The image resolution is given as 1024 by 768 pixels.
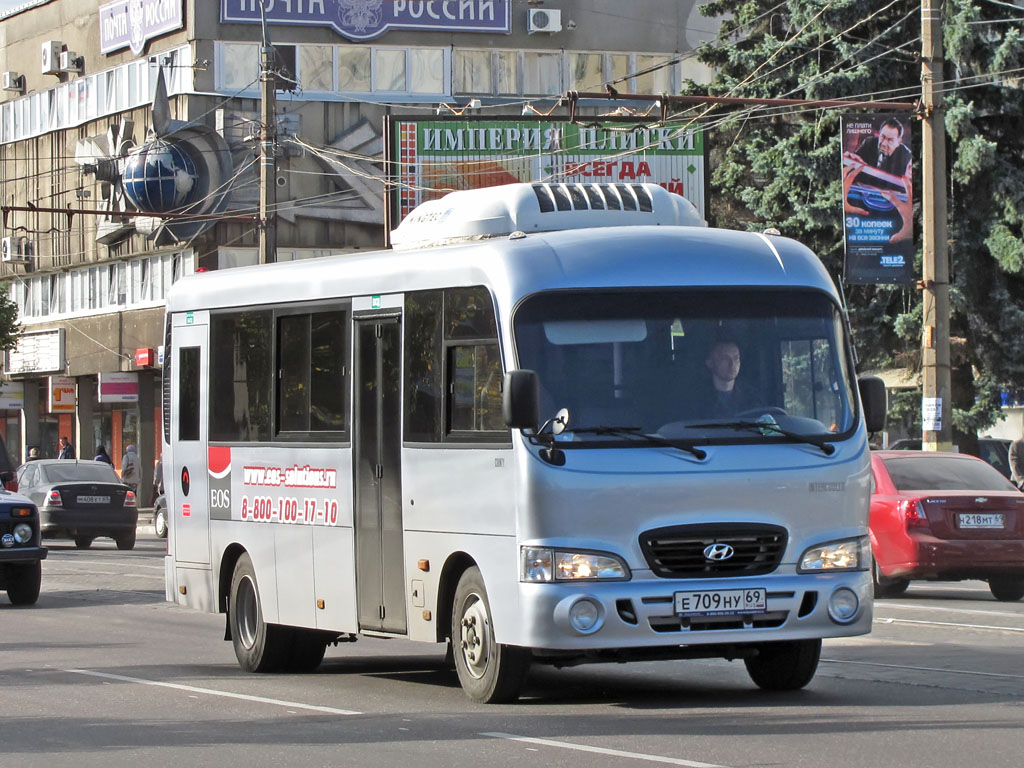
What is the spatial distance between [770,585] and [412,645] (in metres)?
5.85

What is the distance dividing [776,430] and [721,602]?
106 centimetres

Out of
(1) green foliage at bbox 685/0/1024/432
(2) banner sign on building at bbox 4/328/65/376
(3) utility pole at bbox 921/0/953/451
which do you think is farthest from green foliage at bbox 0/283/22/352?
(3) utility pole at bbox 921/0/953/451

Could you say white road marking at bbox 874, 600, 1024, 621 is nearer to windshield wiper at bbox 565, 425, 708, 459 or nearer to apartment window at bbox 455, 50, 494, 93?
windshield wiper at bbox 565, 425, 708, 459

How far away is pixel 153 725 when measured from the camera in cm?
1039

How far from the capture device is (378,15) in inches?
2149

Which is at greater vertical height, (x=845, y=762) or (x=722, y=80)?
(x=722, y=80)

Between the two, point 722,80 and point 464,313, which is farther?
point 722,80

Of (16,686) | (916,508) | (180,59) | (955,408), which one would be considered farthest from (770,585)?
(180,59)

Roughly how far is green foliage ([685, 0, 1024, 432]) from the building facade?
12553 mm

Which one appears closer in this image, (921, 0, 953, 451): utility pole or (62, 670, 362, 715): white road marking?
(62, 670, 362, 715): white road marking

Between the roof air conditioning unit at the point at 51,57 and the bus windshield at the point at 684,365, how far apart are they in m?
50.9

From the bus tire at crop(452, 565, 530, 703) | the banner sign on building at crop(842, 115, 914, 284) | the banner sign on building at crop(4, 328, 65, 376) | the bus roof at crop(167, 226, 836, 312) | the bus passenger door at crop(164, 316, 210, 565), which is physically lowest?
the bus tire at crop(452, 565, 530, 703)

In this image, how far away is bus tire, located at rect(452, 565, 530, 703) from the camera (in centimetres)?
1071

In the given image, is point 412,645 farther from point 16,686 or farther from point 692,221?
point 692,221
